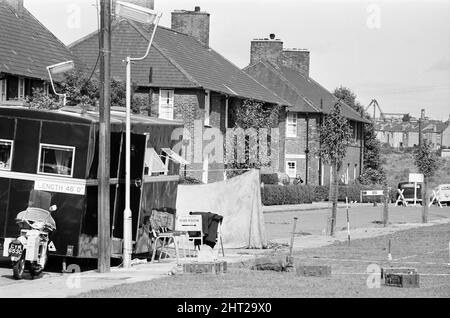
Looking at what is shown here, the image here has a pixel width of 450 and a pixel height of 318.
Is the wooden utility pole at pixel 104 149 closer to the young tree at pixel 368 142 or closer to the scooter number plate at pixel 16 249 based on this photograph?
the scooter number plate at pixel 16 249

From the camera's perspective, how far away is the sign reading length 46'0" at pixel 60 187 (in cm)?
1925

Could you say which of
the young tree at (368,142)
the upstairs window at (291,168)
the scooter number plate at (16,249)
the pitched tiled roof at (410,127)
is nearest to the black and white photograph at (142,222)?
the scooter number plate at (16,249)

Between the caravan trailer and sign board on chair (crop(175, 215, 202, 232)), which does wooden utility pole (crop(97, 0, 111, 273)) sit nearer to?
the caravan trailer

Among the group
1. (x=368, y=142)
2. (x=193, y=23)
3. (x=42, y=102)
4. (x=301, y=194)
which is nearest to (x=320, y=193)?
(x=301, y=194)

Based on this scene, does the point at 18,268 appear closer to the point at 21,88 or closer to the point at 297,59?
the point at 21,88

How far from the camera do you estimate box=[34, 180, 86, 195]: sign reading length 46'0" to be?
19.2m

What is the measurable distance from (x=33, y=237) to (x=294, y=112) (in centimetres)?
5713

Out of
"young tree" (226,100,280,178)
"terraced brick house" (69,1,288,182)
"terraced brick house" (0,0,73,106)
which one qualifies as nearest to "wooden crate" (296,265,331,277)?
"terraced brick house" (0,0,73,106)

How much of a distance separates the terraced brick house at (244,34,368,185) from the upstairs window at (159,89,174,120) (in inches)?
765

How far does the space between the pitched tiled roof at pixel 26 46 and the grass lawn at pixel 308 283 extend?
20974 mm

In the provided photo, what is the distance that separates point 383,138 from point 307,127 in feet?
310

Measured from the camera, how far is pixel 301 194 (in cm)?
6100
